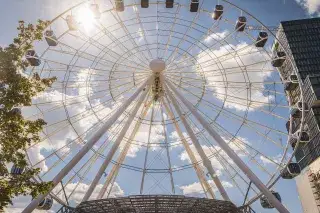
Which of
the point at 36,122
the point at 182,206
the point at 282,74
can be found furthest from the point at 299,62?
the point at 36,122

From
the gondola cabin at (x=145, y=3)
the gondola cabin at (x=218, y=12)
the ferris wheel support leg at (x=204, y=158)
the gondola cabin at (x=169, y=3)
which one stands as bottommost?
the ferris wheel support leg at (x=204, y=158)

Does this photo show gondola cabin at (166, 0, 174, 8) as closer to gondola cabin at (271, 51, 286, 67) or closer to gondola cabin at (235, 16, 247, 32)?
gondola cabin at (235, 16, 247, 32)

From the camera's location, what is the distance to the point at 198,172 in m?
28.1

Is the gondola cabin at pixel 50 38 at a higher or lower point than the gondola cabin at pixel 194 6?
lower

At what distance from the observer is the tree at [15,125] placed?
15702mm

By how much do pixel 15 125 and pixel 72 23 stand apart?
13.6 m

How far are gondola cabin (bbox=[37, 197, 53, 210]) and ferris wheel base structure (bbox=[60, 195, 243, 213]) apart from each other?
2.45 m

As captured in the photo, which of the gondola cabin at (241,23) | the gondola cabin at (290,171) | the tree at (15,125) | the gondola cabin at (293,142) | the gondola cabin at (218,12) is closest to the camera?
the tree at (15,125)

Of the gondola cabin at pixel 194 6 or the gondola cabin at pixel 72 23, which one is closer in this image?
the gondola cabin at pixel 72 23

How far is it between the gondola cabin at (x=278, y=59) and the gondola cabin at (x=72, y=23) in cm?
1602

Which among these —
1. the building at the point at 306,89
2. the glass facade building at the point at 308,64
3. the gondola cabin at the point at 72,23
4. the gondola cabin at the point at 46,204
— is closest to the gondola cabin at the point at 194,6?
the building at the point at 306,89

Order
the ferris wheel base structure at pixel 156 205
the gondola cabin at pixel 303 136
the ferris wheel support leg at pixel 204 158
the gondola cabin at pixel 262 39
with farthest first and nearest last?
1. the gondola cabin at pixel 262 39
2. the ferris wheel support leg at pixel 204 158
3. the ferris wheel base structure at pixel 156 205
4. the gondola cabin at pixel 303 136

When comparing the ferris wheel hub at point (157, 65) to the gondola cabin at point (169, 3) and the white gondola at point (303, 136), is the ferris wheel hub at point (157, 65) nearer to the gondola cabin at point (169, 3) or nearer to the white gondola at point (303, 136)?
the gondola cabin at point (169, 3)

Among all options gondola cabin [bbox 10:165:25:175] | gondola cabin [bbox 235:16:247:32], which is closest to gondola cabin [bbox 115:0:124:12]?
gondola cabin [bbox 235:16:247:32]
